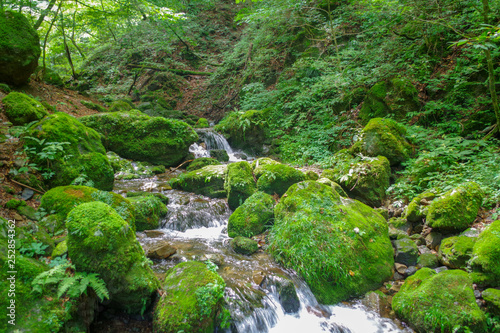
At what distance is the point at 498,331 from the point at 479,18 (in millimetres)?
7870

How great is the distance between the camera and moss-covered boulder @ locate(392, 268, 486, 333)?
3.03 meters

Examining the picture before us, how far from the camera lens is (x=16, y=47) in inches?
284

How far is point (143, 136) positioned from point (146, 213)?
5014mm

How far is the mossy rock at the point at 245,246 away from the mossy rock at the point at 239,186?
148 centimetres

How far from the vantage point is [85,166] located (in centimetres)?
538

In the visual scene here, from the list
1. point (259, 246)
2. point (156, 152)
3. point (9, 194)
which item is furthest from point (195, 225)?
point (156, 152)

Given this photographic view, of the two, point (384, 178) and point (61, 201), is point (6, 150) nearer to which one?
point (61, 201)

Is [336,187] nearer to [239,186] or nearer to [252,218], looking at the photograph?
[252,218]

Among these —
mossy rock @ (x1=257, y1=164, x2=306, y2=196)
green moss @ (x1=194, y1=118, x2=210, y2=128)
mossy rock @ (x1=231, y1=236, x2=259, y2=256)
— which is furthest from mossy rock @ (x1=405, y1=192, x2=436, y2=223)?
green moss @ (x1=194, y1=118, x2=210, y2=128)

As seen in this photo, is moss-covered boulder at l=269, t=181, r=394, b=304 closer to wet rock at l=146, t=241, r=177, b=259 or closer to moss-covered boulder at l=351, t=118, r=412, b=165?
wet rock at l=146, t=241, r=177, b=259

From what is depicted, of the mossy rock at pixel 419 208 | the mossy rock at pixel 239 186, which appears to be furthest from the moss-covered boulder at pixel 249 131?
the mossy rock at pixel 419 208

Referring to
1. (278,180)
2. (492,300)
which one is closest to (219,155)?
(278,180)

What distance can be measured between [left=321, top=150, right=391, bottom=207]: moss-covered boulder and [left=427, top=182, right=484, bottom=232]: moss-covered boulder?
4.81 feet

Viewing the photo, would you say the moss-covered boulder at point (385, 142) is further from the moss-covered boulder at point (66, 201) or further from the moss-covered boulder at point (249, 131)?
the moss-covered boulder at point (66, 201)
